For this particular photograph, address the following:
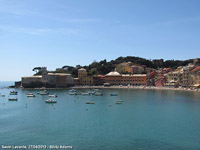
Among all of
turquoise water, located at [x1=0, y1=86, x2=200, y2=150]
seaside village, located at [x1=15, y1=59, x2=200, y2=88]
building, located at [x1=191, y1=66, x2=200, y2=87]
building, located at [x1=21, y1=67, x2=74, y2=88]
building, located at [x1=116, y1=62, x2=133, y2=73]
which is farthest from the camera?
building, located at [x1=116, y1=62, x2=133, y2=73]

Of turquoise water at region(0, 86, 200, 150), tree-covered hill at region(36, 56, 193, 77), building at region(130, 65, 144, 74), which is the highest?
tree-covered hill at region(36, 56, 193, 77)

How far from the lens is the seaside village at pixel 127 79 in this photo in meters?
82.9

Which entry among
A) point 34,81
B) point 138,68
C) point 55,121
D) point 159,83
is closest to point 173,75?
point 159,83

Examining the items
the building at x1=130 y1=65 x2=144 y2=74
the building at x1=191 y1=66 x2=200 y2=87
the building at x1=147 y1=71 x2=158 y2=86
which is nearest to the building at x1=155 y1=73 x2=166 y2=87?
the building at x1=147 y1=71 x2=158 y2=86

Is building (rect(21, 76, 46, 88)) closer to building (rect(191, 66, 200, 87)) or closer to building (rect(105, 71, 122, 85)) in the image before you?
building (rect(105, 71, 122, 85))

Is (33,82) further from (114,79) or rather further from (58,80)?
(114,79)

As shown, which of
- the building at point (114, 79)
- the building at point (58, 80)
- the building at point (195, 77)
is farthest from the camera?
the building at point (114, 79)

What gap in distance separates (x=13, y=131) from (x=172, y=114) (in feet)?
66.5

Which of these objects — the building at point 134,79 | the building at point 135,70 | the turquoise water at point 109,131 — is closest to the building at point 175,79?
the building at point 134,79

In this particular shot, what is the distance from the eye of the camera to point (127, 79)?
332 feet

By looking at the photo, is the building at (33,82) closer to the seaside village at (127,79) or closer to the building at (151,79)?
the seaside village at (127,79)

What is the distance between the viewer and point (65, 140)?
793 inches

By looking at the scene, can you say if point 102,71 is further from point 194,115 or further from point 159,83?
point 194,115

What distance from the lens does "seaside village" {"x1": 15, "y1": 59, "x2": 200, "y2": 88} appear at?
82925mm
